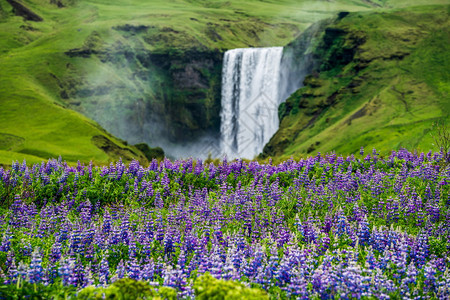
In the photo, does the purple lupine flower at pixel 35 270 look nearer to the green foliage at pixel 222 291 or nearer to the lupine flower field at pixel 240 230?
the lupine flower field at pixel 240 230

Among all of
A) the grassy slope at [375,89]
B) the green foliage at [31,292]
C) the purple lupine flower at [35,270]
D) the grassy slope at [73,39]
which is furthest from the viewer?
the grassy slope at [73,39]

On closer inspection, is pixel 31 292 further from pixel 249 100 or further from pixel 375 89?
pixel 249 100

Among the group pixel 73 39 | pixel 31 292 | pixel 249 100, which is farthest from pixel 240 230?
pixel 73 39

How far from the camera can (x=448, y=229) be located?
9789mm

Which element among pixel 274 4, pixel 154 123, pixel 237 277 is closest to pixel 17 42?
pixel 154 123

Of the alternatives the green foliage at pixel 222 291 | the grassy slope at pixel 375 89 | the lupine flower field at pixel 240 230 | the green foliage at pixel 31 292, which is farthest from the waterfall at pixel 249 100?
the green foliage at pixel 222 291

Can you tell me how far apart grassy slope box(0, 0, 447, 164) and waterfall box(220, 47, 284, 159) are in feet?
50.4

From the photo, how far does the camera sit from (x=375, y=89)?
47.2 m

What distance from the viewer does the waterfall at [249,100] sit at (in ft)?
243

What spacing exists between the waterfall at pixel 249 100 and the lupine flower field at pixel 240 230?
57.3 metres

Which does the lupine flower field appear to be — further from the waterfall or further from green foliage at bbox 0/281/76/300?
the waterfall

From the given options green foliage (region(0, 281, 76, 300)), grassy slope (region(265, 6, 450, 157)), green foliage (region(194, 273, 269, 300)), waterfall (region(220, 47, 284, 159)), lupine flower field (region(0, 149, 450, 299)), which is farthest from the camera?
waterfall (region(220, 47, 284, 159))

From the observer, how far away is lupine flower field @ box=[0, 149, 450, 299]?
661cm

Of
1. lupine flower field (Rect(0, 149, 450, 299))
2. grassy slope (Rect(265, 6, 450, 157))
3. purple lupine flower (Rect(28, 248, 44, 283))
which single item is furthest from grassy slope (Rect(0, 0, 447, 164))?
grassy slope (Rect(265, 6, 450, 157))
